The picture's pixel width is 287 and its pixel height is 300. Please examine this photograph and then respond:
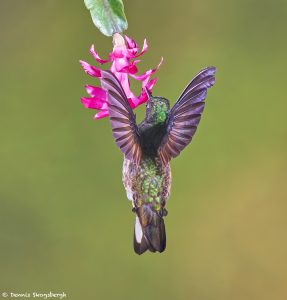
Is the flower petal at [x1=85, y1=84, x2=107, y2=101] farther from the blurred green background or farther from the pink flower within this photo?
the blurred green background

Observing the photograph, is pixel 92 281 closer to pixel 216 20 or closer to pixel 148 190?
pixel 216 20

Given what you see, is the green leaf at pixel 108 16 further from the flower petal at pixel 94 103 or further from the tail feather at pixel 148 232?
the tail feather at pixel 148 232

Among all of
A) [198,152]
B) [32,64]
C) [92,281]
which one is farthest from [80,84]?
[92,281]

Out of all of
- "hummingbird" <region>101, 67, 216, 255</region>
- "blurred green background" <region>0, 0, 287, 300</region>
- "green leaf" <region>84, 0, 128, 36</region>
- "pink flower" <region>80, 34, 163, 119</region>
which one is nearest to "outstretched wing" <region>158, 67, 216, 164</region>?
"hummingbird" <region>101, 67, 216, 255</region>

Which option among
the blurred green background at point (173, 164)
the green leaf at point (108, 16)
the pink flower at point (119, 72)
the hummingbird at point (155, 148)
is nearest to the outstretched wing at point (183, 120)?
the hummingbird at point (155, 148)

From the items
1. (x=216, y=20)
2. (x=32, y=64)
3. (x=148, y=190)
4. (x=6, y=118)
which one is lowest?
(x=148, y=190)

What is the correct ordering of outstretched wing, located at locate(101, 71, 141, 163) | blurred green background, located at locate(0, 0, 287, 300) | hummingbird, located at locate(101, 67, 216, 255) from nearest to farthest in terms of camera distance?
outstretched wing, located at locate(101, 71, 141, 163)
hummingbird, located at locate(101, 67, 216, 255)
blurred green background, located at locate(0, 0, 287, 300)
